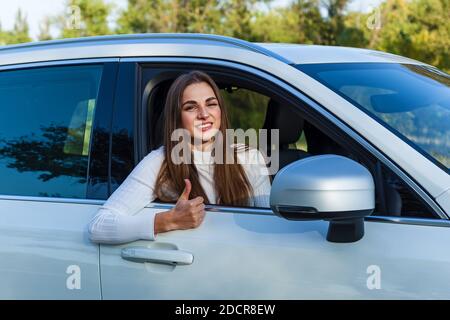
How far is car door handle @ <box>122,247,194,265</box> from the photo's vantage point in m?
2.38

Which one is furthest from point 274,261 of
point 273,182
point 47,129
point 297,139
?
point 47,129

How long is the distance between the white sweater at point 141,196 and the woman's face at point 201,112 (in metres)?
0.08

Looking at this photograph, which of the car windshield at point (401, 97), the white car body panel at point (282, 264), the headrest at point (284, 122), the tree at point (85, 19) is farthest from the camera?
the tree at point (85, 19)

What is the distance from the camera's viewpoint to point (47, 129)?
9.54ft

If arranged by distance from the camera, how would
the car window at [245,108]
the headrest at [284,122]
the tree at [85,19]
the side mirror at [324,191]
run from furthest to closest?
the tree at [85,19], the car window at [245,108], the headrest at [284,122], the side mirror at [324,191]

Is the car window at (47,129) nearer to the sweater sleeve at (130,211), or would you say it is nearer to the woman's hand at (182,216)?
the sweater sleeve at (130,211)

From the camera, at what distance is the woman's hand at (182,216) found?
7.96ft

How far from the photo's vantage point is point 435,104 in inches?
101

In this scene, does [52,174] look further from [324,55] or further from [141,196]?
[324,55]

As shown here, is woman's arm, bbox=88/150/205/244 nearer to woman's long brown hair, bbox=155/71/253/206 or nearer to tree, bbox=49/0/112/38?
woman's long brown hair, bbox=155/71/253/206

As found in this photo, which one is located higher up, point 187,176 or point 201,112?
point 201,112

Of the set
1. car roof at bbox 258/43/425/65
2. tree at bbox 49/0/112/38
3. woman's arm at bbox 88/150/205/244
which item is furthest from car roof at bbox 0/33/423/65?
tree at bbox 49/0/112/38

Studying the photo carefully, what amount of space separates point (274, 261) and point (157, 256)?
40 cm

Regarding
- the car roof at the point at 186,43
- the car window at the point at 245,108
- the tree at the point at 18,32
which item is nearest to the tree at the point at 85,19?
the tree at the point at 18,32
